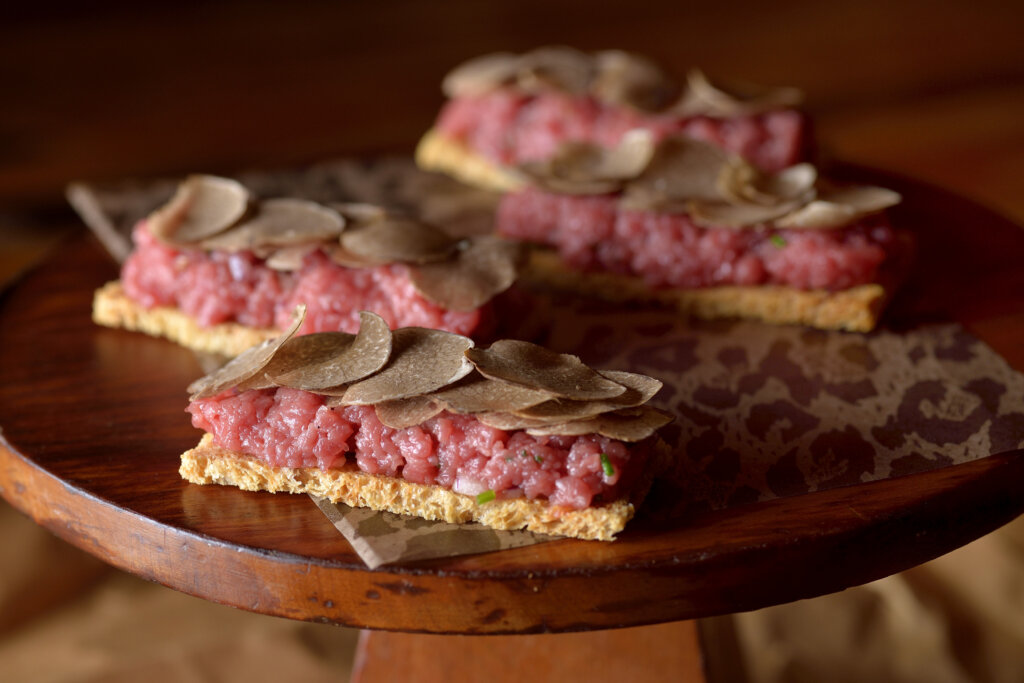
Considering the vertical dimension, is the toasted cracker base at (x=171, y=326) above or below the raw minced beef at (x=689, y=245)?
Result: below

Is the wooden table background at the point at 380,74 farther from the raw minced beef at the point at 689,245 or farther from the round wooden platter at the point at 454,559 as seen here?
the round wooden platter at the point at 454,559

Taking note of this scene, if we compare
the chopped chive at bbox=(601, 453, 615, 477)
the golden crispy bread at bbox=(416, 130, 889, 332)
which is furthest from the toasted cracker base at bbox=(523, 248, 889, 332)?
the chopped chive at bbox=(601, 453, 615, 477)

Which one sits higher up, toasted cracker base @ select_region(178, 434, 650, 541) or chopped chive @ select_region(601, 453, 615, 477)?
chopped chive @ select_region(601, 453, 615, 477)

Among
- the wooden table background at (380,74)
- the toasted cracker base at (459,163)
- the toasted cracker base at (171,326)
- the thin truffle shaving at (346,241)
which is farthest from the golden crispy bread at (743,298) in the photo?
the wooden table background at (380,74)

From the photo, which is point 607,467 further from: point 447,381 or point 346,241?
point 346,241

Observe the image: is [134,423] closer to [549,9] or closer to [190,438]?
[190,438]

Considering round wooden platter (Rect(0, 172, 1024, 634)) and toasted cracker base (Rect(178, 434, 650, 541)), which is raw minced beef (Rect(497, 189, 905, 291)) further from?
toasted cracker base (Rect(178, 434, 650, 541))
